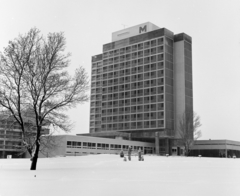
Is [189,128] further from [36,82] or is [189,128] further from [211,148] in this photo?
[36,82]

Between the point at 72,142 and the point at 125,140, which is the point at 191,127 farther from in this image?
the point at 72,142

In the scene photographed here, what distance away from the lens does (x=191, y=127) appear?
94.4m

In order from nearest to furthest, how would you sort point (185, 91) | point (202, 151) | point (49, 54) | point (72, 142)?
point (49, 54) < point (72, 142) < point (185, 91) < point (202, 151)

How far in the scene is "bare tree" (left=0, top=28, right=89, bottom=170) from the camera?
82.0 ft

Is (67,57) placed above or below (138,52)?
below

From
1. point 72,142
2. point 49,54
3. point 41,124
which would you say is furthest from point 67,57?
point 72,142

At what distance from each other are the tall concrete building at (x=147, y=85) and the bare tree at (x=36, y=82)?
74.0 metres

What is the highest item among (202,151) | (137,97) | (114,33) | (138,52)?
(114,33)

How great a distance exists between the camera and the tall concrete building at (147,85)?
329ft

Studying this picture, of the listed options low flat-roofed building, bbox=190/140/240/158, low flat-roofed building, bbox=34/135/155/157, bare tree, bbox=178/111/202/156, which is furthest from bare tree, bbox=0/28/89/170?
low flat-roofed building, bbox=190/140/240/158

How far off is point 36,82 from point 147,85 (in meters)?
80.1

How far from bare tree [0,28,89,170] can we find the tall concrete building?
74044mm

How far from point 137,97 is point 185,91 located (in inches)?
607

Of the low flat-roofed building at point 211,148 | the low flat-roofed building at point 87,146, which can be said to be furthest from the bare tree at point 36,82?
the low flat-roofed building at point 211,148
